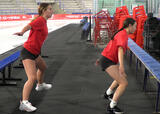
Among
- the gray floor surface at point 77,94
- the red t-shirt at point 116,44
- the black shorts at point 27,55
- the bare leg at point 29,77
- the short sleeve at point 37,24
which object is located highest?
the short sleeve at point 37,24

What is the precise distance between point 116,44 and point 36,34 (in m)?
1.36

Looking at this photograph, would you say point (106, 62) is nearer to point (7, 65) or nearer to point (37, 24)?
point (37, 24)

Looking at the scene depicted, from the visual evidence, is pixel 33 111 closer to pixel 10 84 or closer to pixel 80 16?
pixel 10 84

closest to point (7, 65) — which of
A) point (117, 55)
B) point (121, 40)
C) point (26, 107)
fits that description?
point (26, 107)

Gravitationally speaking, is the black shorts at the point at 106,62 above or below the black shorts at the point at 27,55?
below

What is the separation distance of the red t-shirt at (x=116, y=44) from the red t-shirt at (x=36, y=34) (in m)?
1.14

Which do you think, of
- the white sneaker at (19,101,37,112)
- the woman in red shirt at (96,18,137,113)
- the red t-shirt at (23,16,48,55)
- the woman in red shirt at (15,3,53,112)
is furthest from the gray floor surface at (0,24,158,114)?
the red t-shirt at (23,16,48,55)

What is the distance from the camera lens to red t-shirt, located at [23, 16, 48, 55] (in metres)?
3.88

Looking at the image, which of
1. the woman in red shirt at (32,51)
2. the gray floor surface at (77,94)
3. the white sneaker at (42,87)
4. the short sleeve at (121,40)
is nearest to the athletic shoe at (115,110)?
the gray floor surface at (77,94)

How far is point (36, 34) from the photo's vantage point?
155 inches

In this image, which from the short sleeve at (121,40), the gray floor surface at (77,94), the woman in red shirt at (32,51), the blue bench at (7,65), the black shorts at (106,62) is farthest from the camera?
the blue bench at (7,65)

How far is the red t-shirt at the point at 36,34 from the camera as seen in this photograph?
3.88 m

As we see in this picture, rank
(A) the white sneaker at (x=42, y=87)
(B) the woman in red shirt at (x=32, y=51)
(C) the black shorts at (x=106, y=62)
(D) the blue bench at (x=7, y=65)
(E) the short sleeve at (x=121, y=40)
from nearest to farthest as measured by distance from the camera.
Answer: (E) the short sleeve at (x=121, y=40) < (C) the black shorts at (x=106, y=62) < (B) the woman in red shirt at (x=32, y=51) < (D) the blue bench at (x=7, y=65) < (A) the white sneaker at (x=42, y=87)

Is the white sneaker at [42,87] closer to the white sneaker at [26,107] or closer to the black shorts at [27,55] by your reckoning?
the white sneaker at [26,107]
